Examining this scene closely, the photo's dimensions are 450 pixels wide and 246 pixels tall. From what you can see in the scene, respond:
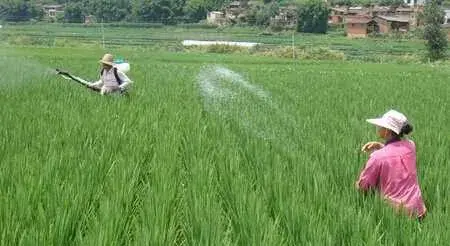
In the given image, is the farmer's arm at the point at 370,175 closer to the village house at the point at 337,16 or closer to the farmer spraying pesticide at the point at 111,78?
the farmer spraying pesticide at the point at 111,78

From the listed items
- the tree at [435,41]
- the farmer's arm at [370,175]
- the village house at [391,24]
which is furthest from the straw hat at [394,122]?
the village house at [391,24]

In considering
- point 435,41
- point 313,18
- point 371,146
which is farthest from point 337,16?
point 371,146

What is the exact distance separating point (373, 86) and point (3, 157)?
447 inches

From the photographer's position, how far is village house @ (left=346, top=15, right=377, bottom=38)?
209ft

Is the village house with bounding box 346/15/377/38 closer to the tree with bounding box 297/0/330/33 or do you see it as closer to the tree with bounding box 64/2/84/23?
the tree with bounding box 297/0/330/33

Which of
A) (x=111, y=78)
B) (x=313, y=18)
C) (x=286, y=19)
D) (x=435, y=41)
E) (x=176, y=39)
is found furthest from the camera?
(x=286, y=19)

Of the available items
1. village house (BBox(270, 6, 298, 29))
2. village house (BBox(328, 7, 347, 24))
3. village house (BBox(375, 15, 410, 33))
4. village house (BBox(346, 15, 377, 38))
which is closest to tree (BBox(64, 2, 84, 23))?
village house (BBox(270, 6, 298, 29))

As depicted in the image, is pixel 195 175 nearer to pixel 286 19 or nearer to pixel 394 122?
pixel 394 122

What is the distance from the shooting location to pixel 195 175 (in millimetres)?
4211

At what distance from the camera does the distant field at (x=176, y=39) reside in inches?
1649

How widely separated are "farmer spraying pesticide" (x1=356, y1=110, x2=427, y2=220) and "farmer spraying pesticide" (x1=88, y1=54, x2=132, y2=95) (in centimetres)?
478

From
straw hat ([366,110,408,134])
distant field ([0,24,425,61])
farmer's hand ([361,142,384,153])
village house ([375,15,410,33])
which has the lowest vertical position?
distant field ([0,24,425,61])

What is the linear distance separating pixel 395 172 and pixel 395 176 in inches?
0.9

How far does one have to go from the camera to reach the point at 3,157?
4.61m
